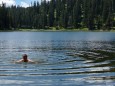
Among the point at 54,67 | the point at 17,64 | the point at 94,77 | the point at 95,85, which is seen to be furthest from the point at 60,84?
the point at 17,64

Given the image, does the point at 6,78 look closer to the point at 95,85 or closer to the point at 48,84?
the point at 48,84

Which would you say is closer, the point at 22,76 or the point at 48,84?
the point at 48,84

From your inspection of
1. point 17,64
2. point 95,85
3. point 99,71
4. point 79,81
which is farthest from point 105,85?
point 17,64

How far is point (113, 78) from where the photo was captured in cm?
2783

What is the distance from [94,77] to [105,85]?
370cm

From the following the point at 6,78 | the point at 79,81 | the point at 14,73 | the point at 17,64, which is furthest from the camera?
the point at 17,64

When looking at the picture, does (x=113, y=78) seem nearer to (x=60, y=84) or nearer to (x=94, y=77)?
(x=94, y=77)

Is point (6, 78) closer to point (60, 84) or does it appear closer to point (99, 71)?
point (60, 84)

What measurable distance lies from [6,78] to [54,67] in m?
8.30

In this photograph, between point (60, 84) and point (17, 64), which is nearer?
point (60, 84)

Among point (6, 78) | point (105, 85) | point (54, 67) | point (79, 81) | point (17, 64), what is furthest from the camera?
point (17, 64)

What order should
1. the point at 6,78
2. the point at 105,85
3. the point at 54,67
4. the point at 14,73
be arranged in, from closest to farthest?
the point at 105,85 < the point at 6,78 < the point at 14,73 < the point at 54,67

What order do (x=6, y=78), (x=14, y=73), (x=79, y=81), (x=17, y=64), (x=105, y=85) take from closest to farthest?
(x=105, y=85)
(x=79, y=81)
(x=6, y=78)
(x=14, y=73)
(x=17, y=64)

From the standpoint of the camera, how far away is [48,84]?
2517 cm
